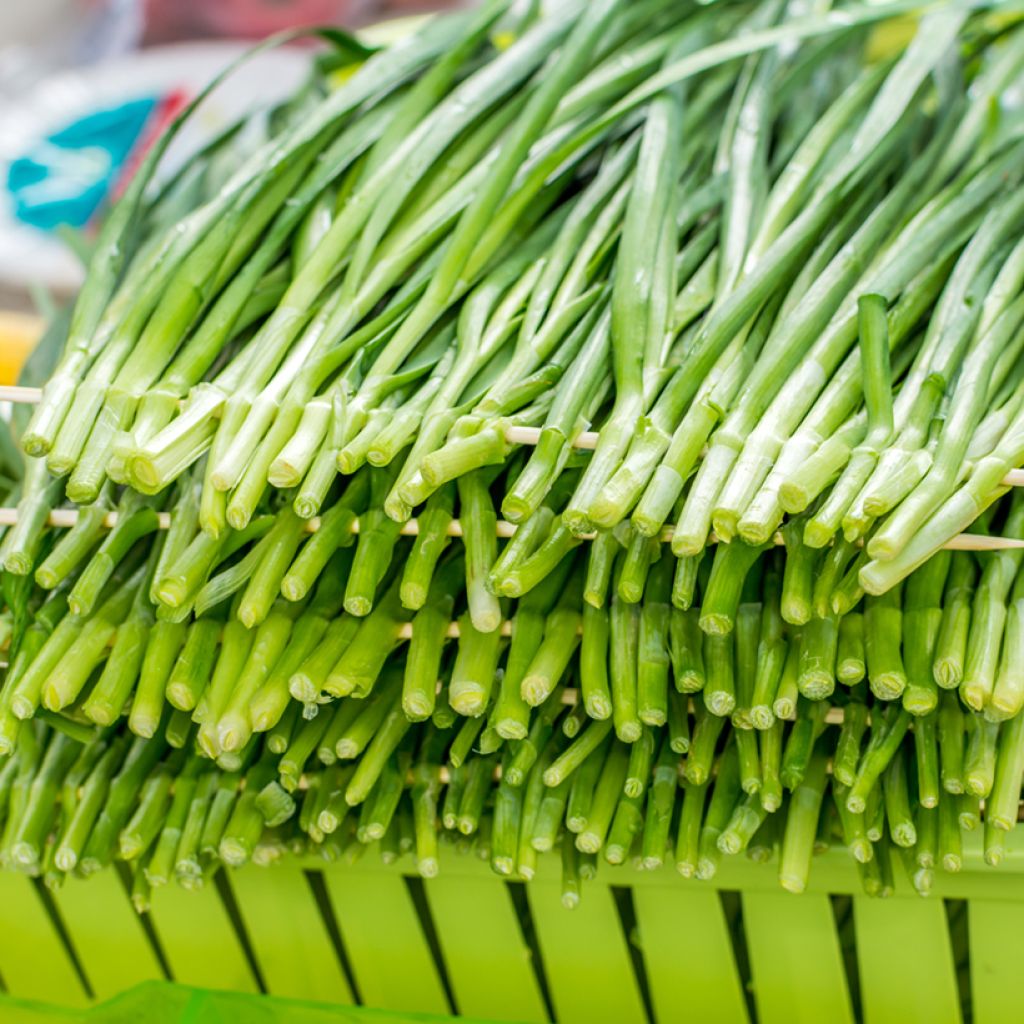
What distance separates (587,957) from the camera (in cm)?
82

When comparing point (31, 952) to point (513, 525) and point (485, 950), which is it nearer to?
point (485, 950)

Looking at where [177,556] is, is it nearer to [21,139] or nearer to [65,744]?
[65,744]

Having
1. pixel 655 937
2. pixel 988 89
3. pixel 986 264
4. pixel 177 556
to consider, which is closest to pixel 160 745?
pixel 177 556

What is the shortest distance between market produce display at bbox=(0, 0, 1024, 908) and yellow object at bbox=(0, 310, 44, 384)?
52 cm

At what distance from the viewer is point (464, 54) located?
97 cm

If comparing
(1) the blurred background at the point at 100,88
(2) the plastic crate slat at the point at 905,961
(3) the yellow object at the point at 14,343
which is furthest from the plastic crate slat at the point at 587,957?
(1) the blurred background at the point at 100,88

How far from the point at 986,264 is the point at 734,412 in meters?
0.24

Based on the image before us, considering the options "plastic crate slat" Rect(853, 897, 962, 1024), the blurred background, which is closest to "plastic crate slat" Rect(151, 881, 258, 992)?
"plastic crate slat" Rect(853, 897, 962, 1024)

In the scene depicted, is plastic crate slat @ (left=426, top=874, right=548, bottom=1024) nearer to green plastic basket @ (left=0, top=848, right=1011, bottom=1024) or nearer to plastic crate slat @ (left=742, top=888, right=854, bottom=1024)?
green plastic basket @ (left=0, top=848, right=1011, bottom=1024)

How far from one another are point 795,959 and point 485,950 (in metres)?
0.21

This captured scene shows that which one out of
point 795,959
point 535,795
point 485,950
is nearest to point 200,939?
point 485,950

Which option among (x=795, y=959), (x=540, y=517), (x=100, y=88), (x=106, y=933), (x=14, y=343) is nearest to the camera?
(x=540, y=517)

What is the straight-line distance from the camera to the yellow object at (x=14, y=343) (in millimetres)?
1345

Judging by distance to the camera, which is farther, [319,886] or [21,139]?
[21,139]
